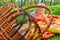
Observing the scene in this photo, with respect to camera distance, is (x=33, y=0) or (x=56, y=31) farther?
(x=33, y=0)

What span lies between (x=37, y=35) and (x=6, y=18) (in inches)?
10.1

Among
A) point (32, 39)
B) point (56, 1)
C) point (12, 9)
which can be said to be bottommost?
point (56, 1)

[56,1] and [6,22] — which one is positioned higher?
[6,22]

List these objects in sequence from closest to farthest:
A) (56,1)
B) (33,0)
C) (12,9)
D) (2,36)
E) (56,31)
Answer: (2,36) < (12,9) < (56,31) < (33,0) < (56,1)

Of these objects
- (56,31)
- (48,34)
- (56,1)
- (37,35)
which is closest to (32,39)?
(37,35)

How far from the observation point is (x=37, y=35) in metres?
1.33

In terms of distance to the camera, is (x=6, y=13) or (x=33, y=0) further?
(x=33, y=0)

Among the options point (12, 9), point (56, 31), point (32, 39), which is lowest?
point (56, 31)

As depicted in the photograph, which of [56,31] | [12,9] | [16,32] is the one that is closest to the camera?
[16,32]

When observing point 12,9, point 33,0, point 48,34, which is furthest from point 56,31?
point 33,0

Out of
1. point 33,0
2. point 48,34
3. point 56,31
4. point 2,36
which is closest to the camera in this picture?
point 2,36

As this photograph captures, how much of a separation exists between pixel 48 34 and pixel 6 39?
37.6 inches

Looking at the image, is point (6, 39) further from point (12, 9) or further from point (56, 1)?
point (56, 1)

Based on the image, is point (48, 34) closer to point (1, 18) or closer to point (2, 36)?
point (1, 18)
